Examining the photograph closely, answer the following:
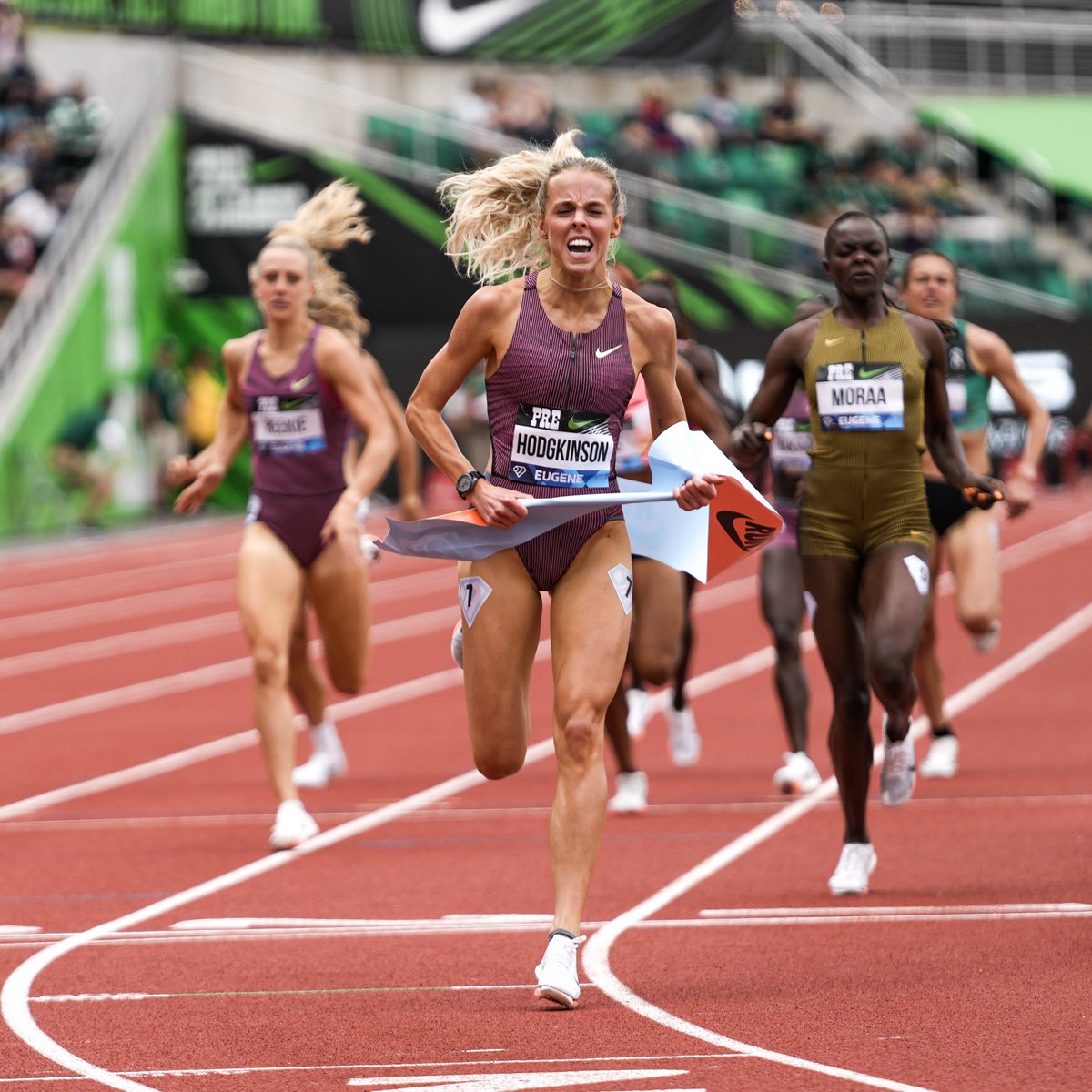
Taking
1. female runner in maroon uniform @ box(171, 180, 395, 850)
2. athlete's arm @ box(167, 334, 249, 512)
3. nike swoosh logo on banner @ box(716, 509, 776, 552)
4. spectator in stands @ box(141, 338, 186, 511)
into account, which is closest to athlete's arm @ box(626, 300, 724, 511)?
nike swoosh logo on banner @ box(716, 509, 776, 552)

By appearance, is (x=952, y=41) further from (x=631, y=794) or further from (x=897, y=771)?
(x=897, y=771)

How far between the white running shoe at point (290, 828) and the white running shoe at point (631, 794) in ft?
4.52

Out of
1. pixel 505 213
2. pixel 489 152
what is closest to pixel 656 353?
pixel 505 213

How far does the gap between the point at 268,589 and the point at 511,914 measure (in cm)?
231

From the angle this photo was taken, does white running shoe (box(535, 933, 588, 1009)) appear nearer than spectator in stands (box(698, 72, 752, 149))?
Yes

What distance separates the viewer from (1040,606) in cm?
1847

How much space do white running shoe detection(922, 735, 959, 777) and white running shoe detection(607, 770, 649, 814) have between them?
1.49 metres

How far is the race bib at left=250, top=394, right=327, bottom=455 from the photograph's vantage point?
9.39 m

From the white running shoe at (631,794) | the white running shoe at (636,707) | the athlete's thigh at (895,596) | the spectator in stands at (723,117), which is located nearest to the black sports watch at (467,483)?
the athlete's thigh at (895,596)

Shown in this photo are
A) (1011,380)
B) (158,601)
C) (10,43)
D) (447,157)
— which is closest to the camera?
(1011,380)

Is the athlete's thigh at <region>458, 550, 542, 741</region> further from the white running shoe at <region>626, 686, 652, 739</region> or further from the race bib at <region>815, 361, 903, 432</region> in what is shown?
the white running shoe at <region>626, 686, 652, 739</region>

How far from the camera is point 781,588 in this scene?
10.2m

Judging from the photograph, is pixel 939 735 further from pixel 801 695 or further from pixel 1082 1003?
pixel 1082 1003

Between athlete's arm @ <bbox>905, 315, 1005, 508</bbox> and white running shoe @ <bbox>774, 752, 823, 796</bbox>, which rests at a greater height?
athlete's arm @ <bbox>905, 315, 1005, 508</bbox>
